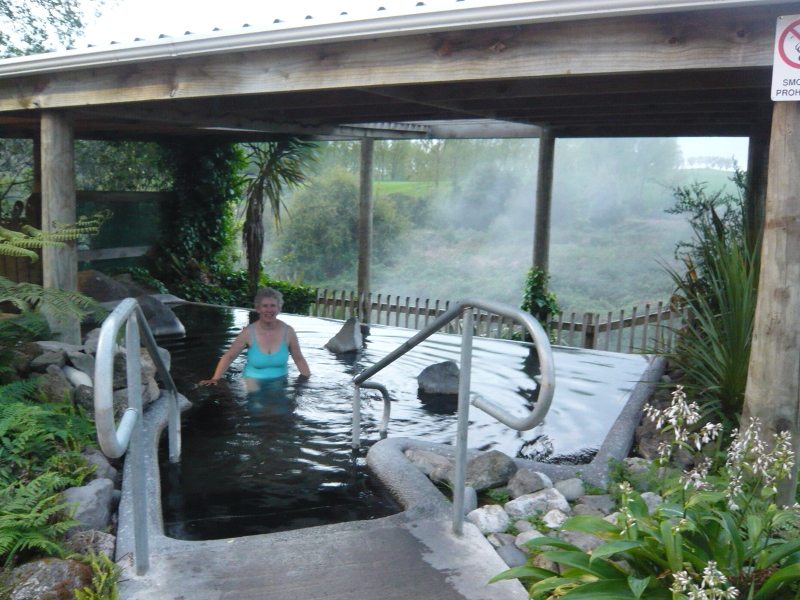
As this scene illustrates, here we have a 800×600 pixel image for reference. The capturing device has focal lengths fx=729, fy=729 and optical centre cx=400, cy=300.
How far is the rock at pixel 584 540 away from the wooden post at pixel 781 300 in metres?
1.06

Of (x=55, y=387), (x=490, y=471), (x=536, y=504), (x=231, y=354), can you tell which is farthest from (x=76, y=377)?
(x=536, y=504)

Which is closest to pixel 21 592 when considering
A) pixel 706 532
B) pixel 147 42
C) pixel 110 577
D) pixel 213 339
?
pixel 110 577

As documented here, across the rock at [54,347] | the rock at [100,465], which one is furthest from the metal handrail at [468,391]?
the rock at [54,347]

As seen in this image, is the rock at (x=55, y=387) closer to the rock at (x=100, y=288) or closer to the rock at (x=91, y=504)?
the rock at (x=91, y=504)

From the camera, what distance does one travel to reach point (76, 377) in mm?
4820

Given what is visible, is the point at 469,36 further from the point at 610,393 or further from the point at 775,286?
the point at 610,393

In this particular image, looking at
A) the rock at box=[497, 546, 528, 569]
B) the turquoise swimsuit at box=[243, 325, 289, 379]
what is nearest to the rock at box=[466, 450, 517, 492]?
the rock at box=[497, 546, 528, 569]

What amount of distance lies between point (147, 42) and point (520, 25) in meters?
2.54

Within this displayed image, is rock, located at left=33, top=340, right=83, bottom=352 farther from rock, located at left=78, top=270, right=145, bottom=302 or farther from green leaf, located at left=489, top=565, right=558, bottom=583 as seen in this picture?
rock, located at left=78, top=270, right=145, bottom=302

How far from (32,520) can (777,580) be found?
260 centimetres

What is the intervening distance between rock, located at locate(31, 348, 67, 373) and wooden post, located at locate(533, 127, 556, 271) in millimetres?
6989

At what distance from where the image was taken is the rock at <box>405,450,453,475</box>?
413 centimetres

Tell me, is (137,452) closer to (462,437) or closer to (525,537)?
(462,437)

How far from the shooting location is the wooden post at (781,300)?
3270mm
